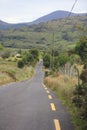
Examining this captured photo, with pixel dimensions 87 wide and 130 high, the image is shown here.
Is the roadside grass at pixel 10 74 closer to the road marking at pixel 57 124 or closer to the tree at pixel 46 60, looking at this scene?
the road marking at pixel 57 124

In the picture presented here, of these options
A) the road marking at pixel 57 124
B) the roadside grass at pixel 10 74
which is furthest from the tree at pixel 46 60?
the road marking at pixel 57 124

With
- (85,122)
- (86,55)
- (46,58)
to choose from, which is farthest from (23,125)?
(46,58)

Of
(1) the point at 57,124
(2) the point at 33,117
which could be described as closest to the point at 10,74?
(2) the point at 33,117

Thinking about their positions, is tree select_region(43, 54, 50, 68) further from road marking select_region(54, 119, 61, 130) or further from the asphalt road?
road marking select_region(54, 119, 61, 130)

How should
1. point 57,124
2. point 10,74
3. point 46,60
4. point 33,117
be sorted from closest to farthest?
1. point 57,124
2. point 33,117
3. point 10,74
4. point 46,60

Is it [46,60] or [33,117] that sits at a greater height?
[33,117]

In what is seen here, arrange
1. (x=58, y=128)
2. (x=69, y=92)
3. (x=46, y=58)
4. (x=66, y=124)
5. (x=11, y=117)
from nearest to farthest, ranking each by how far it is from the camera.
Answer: (x=58, y=128)
(x=66, y=124)
(x=11, y=117)
(x=69, y=92)
(x=46, y=58)

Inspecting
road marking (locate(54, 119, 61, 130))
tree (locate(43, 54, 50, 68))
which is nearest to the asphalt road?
road marking (locate(54, 119, 61, 130))

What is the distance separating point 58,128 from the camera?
10.8 m

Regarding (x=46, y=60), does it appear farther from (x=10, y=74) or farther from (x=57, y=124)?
(x=57, y=124)

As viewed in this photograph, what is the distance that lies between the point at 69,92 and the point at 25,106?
3.50m

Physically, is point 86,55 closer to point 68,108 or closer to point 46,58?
point 68,108

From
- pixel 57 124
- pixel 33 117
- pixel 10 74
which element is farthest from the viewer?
pixel 10 74

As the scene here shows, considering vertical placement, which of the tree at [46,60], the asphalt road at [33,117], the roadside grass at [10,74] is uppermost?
the asphalt road at [33,117]
